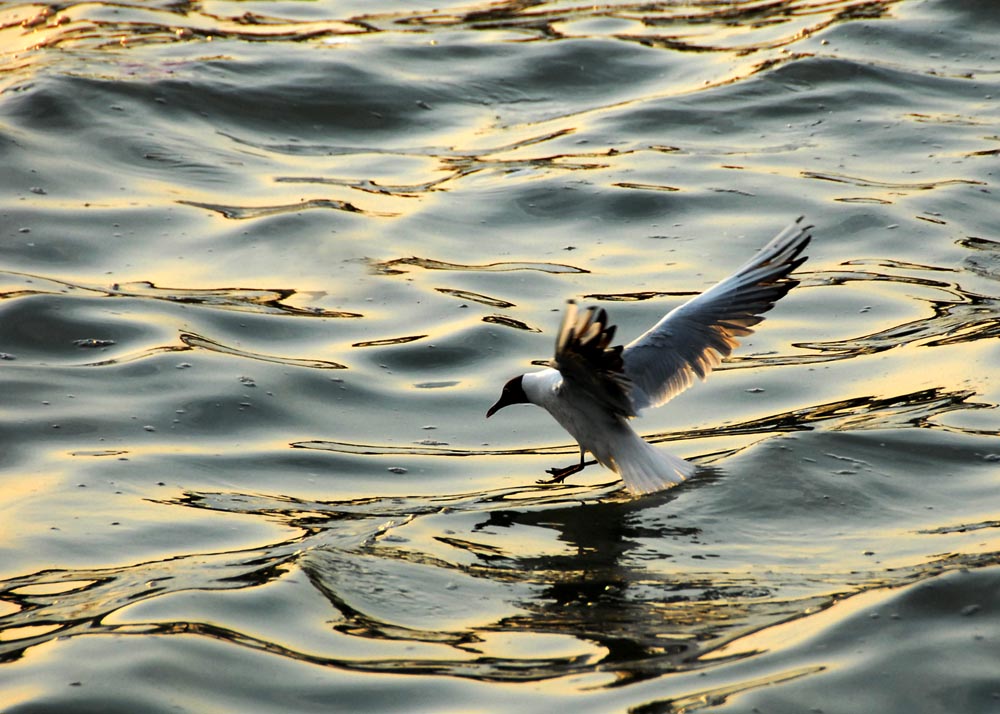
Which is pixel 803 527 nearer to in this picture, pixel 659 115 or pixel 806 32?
pixel 659 115

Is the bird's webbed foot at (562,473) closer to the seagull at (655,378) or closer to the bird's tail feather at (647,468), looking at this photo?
the seagull at (655,378)

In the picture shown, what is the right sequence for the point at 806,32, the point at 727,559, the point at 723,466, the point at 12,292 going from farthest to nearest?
the point at 806,32 < the point at 12,292 < the point at 723,466 < the point at 727,559

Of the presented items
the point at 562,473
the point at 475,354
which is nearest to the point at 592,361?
the point at 562,473

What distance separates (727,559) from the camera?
19.1 ft

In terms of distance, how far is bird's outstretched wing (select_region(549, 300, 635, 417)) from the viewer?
5723 millimetres

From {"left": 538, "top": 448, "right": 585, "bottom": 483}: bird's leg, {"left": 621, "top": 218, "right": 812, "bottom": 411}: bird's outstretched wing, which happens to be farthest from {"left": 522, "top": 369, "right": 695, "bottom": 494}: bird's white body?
{"left": 621, "top": 218, "right": 812, "bottom": 411}: bird's outstretched wing

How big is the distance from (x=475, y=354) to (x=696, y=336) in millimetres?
1939

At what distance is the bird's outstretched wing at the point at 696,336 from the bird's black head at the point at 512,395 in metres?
0.56

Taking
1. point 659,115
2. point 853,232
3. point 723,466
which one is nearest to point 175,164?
point 659,115

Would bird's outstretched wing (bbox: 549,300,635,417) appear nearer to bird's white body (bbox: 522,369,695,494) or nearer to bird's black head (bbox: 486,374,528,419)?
bird's white body (bbox: 522,369,695,494)

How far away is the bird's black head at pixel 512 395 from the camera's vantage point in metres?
7.21

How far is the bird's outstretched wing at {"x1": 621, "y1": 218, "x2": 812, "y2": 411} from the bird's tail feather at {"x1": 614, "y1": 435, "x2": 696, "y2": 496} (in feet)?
1.60

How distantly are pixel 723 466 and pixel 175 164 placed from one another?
20.3 feet

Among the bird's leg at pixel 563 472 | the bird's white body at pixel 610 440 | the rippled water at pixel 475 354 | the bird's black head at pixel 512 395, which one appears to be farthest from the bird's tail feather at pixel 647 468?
the bird's black head at pixel 512 395
